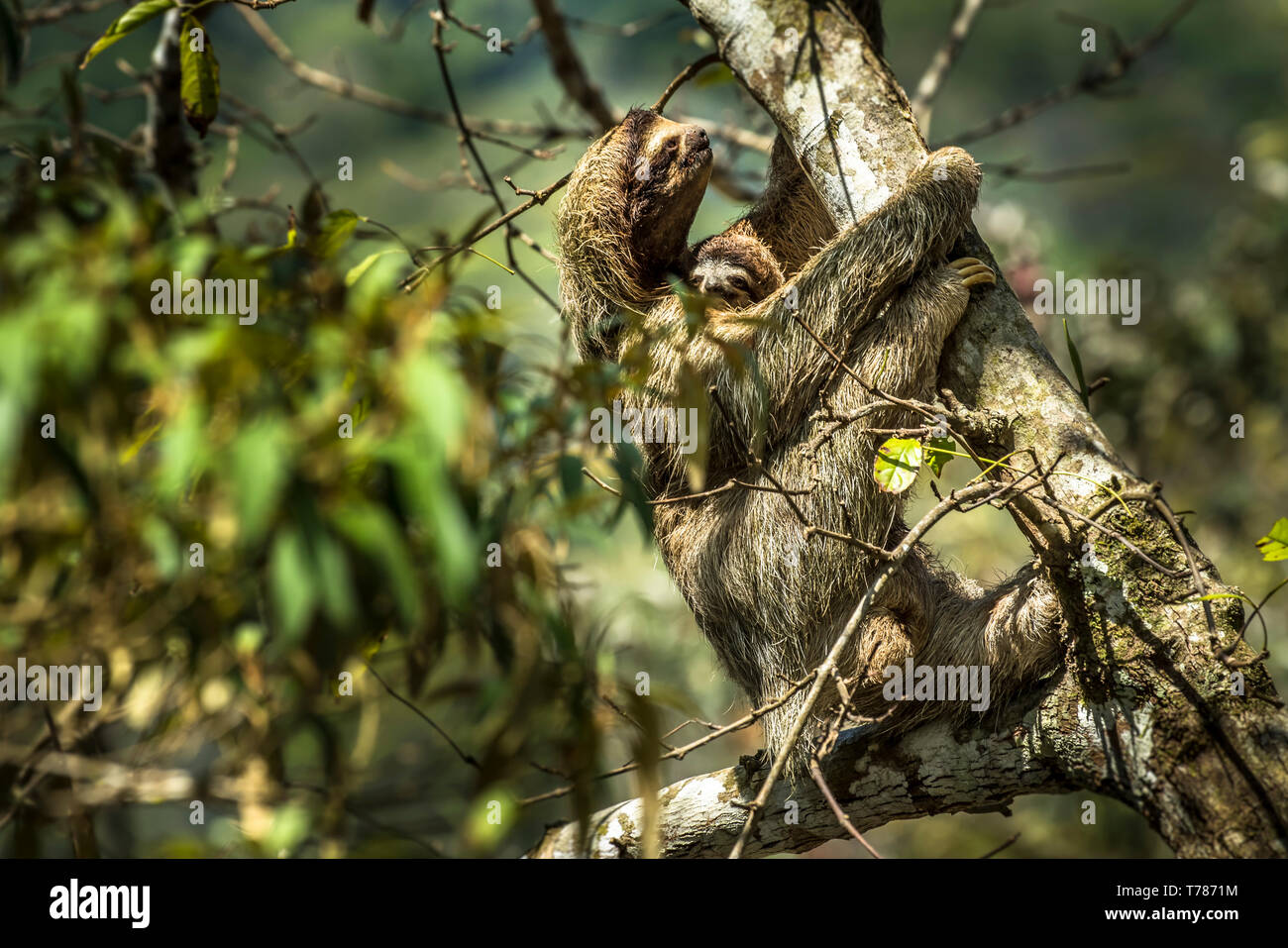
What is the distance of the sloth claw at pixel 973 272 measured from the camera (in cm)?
358

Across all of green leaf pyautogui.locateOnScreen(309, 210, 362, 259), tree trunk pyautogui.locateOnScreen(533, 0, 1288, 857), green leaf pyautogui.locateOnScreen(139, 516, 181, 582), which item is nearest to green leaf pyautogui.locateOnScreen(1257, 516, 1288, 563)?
tree trunk pyautogui.locateOnScreen(533, 0, 1288, 857)

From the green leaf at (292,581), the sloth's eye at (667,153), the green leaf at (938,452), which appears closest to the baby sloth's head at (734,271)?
the sloth's eye at (667,153)

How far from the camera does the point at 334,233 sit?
356cm

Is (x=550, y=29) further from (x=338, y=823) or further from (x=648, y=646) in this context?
(x=648, y=646)

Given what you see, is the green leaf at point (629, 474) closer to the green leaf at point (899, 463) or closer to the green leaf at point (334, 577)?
the green leaf at point (899, 463)

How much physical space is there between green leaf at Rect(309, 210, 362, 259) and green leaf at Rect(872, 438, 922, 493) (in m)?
1.90

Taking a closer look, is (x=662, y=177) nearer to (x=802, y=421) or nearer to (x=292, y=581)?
(x=802, y=421)

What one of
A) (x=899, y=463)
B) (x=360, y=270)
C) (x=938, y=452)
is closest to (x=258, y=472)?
(x=360, y=270)

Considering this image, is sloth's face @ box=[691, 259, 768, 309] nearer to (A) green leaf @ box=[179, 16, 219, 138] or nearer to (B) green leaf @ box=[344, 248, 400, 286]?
(B) green leaf @ box=[344, 248, 400, 286]

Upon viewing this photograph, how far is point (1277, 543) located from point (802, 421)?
1.63 metres

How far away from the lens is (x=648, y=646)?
421 inches

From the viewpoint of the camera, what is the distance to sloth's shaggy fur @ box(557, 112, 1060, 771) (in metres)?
3.65

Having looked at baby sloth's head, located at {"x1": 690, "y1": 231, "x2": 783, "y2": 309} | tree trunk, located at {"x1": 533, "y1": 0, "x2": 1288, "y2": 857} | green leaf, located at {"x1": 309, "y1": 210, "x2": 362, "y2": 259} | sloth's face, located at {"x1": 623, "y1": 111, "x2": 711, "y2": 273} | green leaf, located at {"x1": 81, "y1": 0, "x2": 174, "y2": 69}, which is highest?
green leaf, located at {"x1": 81, "y1": 0, "x2": 174, "y2": 69}
